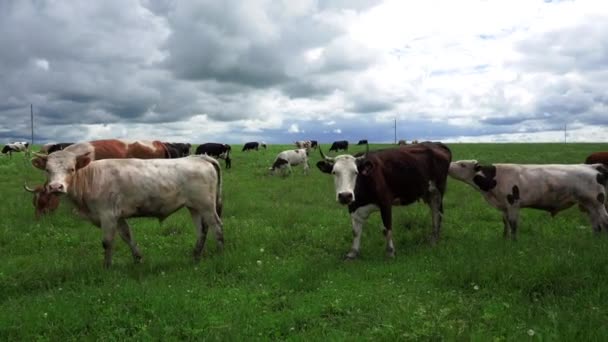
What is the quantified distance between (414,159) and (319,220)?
11.9ft

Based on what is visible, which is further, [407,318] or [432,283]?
[432,283]

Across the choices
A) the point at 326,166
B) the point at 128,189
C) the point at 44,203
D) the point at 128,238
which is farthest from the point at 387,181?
the point at 44,203

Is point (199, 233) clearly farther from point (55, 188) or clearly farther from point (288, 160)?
point (288, 160)

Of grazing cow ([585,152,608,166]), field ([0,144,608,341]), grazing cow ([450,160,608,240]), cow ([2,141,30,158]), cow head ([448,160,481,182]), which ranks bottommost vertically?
field ([0,144,608,341])

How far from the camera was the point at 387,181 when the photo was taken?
10.9 m

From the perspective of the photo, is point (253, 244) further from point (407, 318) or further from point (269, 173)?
point (269, 173)

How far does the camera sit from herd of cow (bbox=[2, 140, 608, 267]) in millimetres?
9523

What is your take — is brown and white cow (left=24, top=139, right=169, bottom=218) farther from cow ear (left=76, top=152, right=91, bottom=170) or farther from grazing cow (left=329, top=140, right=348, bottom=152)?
grazing cow (left=329, top=140, right=348, bottom=152)

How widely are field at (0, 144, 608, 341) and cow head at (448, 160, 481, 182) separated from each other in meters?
1.55

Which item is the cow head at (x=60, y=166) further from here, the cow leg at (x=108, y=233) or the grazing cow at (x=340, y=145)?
the grazing cow at (x=340, y=145)

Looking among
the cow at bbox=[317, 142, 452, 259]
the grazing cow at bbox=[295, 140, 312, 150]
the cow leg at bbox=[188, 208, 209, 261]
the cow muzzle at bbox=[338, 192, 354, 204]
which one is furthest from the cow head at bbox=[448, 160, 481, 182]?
the grazing cow at bbox=[295, 140, 312, 150]

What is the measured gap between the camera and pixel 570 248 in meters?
9.41

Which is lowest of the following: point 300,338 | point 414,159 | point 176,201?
point 300,338

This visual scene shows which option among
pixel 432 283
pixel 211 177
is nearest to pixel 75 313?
pixel 211 177
